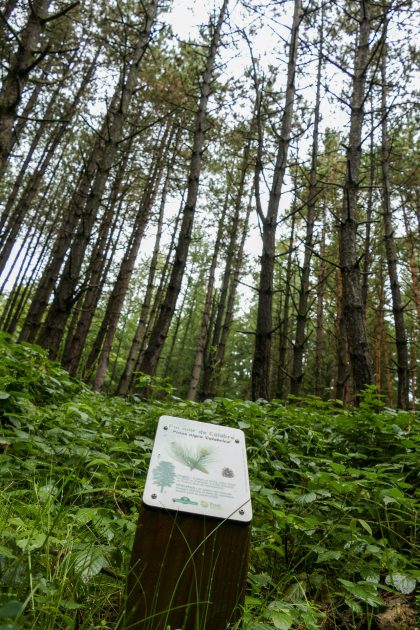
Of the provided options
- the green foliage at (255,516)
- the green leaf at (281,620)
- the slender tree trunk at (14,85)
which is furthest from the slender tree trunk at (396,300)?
the green leaf at (281,620)

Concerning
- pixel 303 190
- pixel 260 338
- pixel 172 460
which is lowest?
pixel 172 460

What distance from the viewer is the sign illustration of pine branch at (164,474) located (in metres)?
1.43

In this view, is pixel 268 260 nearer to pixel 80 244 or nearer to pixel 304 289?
pixel 80 244

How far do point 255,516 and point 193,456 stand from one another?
0.93 m

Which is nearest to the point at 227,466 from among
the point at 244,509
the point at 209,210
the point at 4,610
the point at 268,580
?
the point at 244,509

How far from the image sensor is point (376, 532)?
221 cm

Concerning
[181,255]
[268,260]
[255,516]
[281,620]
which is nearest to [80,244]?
[181,255]

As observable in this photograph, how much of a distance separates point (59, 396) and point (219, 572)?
315cm

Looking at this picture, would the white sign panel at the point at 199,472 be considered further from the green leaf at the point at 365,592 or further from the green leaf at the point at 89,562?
the green leaf at the point at 365,592

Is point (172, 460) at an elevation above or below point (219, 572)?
above

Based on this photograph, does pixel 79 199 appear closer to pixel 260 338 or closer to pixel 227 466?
pixel 260 338

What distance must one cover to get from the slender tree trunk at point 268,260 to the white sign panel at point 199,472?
4183mm

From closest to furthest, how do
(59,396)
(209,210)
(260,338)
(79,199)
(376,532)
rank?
(376,532) → (59,396) → (260,338) → (79,199) → (209,210)

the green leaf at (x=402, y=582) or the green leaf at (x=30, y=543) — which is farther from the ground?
the green leaf at (x=402, y=582)
